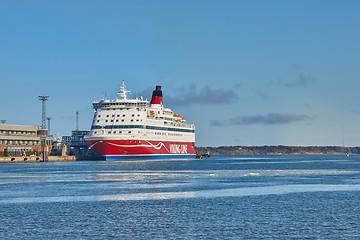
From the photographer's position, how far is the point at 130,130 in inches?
5064

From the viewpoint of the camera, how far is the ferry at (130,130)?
416 ft

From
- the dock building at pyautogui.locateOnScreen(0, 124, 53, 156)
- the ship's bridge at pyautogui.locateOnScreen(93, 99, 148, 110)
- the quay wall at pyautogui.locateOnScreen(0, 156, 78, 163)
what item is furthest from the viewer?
the dock building at pyautogui.locateOnScreen(0, 124, 53, 156)

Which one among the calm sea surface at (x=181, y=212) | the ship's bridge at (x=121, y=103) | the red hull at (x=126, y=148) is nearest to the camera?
the calm sea surface at (x=181, y=212)

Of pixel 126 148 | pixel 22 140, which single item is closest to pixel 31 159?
pixel 22 140

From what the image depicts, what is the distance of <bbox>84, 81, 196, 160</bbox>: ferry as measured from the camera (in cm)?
12669

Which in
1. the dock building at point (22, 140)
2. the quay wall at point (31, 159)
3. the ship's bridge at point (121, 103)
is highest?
the ship's bridge at point (121, 103)

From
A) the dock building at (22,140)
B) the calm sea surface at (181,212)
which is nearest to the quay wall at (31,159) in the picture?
the dock building at (22,140)

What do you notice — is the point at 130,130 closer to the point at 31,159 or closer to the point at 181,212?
the point at 31,159

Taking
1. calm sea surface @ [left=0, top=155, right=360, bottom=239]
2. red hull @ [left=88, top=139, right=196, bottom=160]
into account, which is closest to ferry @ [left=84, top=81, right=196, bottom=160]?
red hull @ [left=88, top=139, right=196, bottom=160]

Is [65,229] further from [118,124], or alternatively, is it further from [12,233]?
[118,124]

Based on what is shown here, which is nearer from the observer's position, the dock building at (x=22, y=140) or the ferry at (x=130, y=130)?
the ferry at (x=130, y=130)

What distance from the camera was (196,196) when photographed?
48.1 metres

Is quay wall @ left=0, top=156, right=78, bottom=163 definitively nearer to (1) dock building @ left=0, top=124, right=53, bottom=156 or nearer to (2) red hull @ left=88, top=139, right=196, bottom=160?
(1) dock building @ left=0, top=124, right=53, bottom=156

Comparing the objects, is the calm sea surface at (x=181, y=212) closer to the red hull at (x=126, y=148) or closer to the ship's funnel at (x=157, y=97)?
the red hull at (x=126, y=148)
